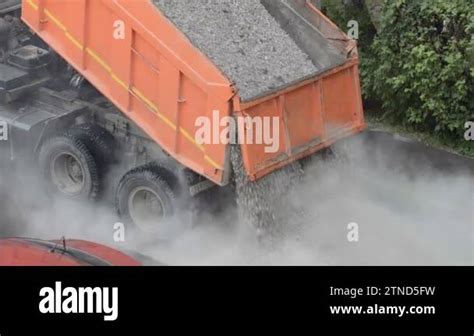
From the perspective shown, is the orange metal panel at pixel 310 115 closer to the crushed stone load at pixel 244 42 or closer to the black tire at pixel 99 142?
the crushed stone load at pixel 244 42

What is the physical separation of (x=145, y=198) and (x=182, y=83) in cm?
147

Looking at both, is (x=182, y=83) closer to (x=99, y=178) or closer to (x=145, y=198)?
(x=145, y=198)

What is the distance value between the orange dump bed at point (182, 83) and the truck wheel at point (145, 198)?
1.23 ft

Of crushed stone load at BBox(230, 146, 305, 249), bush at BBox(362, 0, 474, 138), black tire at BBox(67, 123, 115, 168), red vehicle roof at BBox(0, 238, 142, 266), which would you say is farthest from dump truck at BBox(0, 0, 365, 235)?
bush at BBox(362, 0, 474, 138)

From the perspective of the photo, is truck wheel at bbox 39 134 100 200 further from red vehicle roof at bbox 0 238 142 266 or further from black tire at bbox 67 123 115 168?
red vehicle roof at bbox 0 238 142 266

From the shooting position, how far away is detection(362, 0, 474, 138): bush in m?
10.5

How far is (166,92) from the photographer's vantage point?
26.8ft

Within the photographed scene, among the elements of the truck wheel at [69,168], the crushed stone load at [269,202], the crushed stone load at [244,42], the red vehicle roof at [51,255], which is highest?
the crushed stone load at [244,42]

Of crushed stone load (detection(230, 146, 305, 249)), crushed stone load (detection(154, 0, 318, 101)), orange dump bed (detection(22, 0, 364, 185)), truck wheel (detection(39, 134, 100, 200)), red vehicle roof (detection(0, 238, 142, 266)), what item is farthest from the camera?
truck wheel (detection(39, 134, 100, 200))

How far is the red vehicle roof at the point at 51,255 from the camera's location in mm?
6031

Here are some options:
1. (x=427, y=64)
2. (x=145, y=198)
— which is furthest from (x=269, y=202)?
(x=427, y=64)

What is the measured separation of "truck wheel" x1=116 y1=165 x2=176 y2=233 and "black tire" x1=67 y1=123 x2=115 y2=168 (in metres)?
0.47

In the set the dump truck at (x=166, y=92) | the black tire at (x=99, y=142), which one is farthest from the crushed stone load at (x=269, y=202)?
the black tire at (x=99, y=142)

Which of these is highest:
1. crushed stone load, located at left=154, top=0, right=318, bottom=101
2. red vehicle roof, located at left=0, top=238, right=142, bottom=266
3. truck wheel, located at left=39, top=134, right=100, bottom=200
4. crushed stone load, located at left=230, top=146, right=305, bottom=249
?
crushed stone load, located at left=154, top=0, right=318, bottom=101
